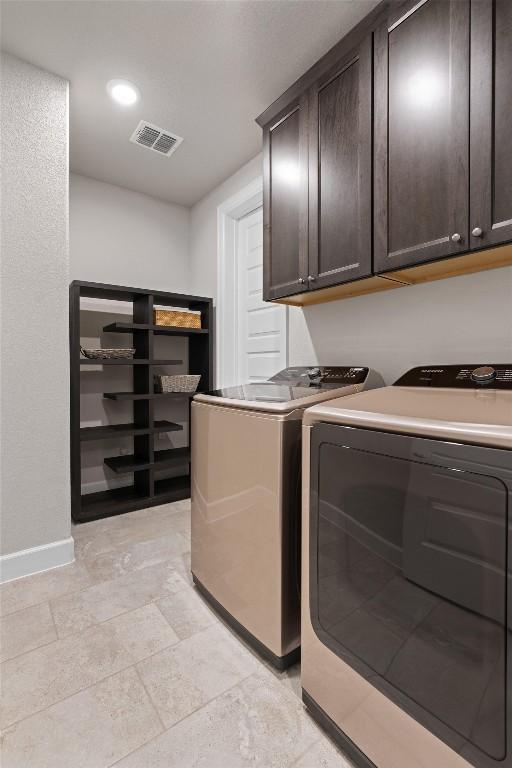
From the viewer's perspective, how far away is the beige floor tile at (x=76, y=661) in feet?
4.01

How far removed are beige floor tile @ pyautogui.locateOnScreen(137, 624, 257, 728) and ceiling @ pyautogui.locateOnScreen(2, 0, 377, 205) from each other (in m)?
2.66

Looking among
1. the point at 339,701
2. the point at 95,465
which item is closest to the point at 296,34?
the point at 339,701

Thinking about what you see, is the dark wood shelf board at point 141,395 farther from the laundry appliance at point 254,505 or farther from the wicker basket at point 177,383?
the laundry appliance at point 254,505

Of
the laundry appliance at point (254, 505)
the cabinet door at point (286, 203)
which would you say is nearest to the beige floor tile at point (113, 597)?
the laundry appliance at point (254, 505)

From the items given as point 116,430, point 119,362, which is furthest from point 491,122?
point 116,430

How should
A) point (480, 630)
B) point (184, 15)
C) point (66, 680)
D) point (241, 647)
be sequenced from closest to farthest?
point (480, 630) < point (66, 680) < point (241, 647) < point (184, 15)

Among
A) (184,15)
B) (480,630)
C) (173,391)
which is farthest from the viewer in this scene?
(173,391)

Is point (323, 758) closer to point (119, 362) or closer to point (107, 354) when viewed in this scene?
point (119, 362)

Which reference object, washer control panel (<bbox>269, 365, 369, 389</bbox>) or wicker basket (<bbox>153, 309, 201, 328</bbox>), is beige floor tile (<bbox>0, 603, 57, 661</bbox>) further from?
wicker basket (<bbox>153, 309, 201, 328</bbox>)

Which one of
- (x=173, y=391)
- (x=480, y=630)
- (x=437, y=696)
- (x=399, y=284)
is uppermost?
(x=399, y=284)

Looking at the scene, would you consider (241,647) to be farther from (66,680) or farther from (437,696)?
(437,696)

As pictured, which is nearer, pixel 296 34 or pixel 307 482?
pixel 307 482

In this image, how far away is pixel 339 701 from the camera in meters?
1.07

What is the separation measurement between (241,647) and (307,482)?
816mm
